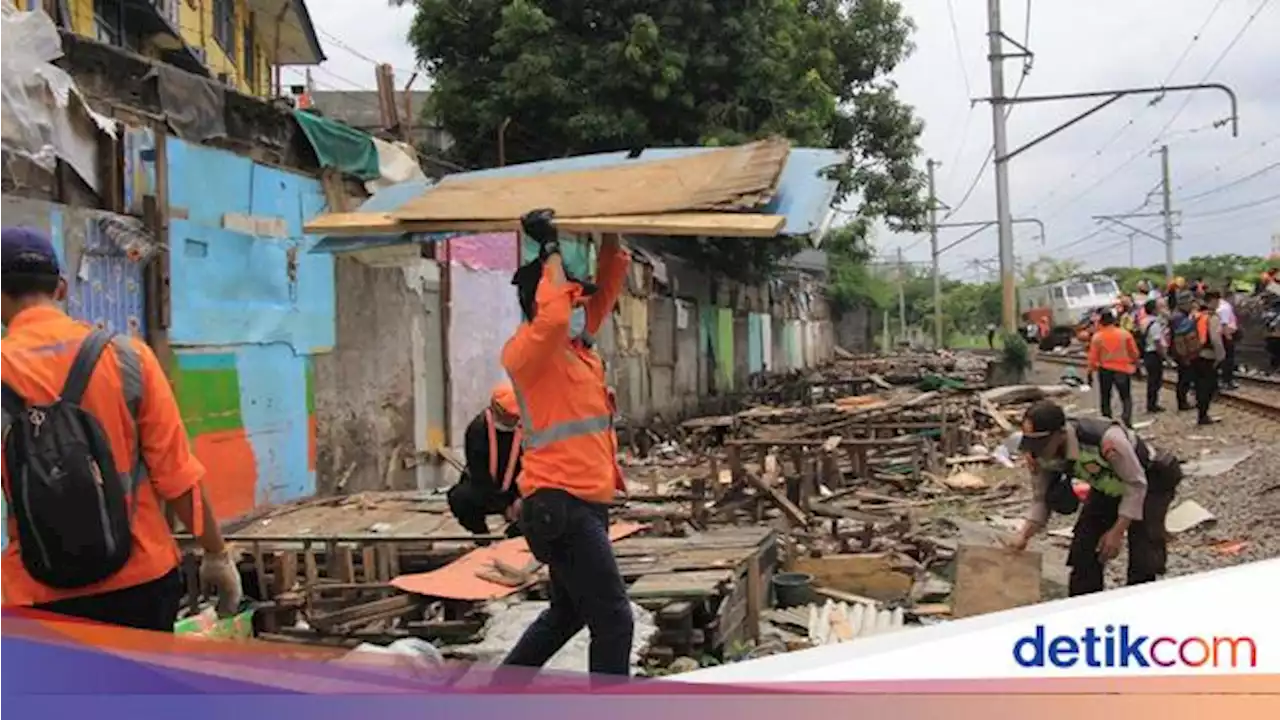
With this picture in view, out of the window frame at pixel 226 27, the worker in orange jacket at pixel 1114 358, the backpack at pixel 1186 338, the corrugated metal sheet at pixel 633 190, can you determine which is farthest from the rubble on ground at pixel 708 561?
the window frame at pixel 226 27

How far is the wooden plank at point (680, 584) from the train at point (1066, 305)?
36565 millimetres

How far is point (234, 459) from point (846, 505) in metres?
5.87

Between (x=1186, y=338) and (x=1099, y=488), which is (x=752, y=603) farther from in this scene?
(x=1186, y=338)

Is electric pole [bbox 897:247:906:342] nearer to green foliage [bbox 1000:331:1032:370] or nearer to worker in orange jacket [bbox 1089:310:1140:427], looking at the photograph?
green foliage [bbox 1000:331:1032:370]

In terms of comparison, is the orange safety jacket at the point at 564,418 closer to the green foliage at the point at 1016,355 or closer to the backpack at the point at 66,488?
the backpack at the point at 66,488

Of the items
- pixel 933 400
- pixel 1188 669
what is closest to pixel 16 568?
pixel 1188 669

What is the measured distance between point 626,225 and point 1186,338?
13.1 m

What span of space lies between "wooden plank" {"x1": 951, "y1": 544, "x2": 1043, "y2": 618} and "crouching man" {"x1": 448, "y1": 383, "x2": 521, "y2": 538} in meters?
2.41

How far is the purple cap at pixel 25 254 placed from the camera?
2910mm

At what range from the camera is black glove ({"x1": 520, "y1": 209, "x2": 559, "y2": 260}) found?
3590 millimetres

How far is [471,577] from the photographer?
259 inches

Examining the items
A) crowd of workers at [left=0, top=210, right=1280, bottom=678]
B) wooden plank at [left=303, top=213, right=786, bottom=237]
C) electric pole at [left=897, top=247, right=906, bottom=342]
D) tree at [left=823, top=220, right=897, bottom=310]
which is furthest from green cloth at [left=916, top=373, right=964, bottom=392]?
electric pole at [left=897, top=247, right=906, bottom=342]

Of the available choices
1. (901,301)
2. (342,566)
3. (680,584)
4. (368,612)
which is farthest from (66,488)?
(901,301)

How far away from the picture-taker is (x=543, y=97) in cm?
1820
